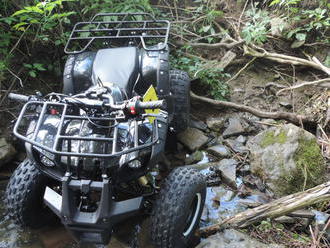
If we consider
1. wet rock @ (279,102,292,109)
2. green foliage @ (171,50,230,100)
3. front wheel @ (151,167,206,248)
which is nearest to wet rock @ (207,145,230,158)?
green foliage @ (171,50,230,100)

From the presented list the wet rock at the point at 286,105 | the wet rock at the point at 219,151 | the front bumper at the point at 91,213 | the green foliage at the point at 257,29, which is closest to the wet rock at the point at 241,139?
the wet rock at the point at 219,151

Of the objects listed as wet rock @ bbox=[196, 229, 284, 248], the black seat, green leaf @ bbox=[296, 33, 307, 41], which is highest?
the black seat

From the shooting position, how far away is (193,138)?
3.88m

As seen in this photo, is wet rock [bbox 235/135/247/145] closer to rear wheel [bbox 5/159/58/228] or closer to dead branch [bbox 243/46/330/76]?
dead branch [bbox 243/46/330/76]

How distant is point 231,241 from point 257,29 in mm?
2870

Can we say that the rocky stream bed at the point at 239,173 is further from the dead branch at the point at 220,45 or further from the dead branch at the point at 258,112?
the dead branch at the point at 220,45

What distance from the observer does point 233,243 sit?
8.17 ft

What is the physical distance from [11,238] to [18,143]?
126cm

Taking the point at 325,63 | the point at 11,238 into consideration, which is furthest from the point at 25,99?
the point at 325,63

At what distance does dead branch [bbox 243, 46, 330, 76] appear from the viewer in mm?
4150

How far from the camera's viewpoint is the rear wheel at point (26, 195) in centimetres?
248

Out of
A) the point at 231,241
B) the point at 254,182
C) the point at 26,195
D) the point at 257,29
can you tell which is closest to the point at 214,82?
the point at 257,29

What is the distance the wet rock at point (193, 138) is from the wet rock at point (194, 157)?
0.08 m

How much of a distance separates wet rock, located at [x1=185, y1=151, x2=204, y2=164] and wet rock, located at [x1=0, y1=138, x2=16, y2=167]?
177 cm
